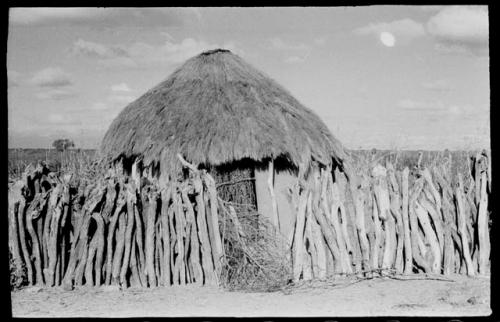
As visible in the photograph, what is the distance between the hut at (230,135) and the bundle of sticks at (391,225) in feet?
3.90

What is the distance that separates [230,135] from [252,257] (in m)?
2.31

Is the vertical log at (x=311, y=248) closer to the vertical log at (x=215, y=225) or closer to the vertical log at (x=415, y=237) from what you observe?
the vertical log at (x=215, y=225)

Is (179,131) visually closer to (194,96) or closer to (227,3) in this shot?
(194,96)

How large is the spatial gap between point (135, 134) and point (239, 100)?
1692mm

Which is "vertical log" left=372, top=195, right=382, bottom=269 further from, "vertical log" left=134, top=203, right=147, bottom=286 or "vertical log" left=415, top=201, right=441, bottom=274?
"vertical log" left=134, top=203, right=147, bottom=286

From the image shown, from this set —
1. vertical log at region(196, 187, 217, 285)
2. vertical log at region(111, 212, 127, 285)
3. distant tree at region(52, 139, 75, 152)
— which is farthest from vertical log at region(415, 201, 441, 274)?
distant tree at region(52, 139, 75, 152)

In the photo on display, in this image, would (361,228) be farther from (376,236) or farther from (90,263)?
(90,263)

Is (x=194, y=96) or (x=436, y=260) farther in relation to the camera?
(x=194, y=96)

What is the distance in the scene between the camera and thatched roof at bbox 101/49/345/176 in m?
8.27

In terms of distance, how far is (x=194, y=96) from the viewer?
8992mm

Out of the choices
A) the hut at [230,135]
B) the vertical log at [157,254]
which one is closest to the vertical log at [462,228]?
the hut at [230,135]

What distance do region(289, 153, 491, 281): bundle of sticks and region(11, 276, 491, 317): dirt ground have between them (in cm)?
30

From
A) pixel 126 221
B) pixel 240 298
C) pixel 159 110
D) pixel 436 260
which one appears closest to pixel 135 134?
pixel 159 110

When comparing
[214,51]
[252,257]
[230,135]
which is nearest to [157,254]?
[252,257]
